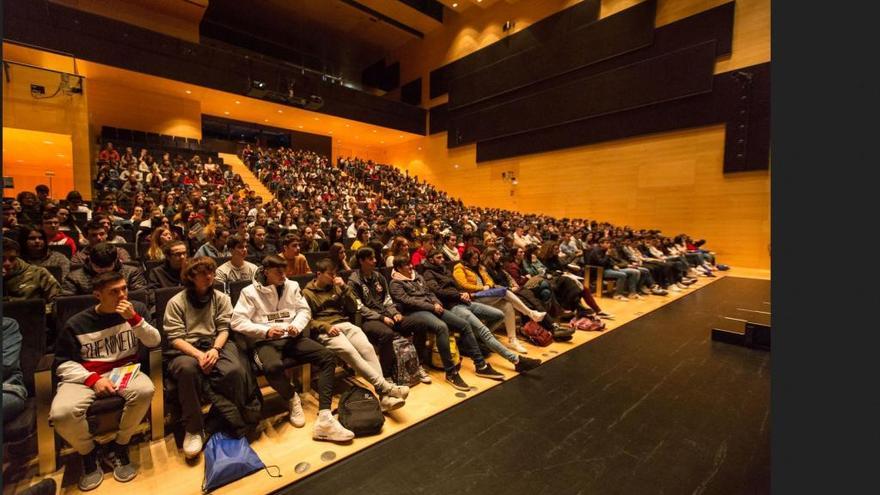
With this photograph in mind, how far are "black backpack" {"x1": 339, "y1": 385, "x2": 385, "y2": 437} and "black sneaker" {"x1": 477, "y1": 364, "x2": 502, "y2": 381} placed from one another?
1.03 m

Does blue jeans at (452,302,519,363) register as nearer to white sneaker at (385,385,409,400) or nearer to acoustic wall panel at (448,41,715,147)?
white sneaker at (385,385,409,400)

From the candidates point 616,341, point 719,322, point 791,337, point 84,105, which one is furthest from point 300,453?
point 84,105

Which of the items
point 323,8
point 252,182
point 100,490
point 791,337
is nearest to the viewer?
point 791,337

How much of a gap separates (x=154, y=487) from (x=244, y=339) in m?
0.89

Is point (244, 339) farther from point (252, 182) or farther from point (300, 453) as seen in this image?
point (252, 182)

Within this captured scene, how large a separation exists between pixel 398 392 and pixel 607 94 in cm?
1250

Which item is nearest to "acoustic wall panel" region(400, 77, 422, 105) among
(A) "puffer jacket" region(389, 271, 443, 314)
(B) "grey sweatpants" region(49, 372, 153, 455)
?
(A) "puffer jacket" region(389, 271, 443, 314)

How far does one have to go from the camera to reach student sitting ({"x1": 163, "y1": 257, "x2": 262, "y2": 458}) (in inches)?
89.4

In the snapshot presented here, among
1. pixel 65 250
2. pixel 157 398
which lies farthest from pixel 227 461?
pixel 65 250

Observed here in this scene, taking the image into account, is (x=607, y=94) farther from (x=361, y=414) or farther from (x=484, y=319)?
(x=361, y=414)

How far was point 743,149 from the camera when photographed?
9.77 meters

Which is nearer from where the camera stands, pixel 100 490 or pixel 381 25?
pixel 100 490

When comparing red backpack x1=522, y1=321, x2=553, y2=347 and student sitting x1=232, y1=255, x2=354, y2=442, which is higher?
student sitting x1=232, y1=255, x2=354, y2=442

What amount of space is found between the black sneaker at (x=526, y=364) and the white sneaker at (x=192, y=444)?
2.34 meters
